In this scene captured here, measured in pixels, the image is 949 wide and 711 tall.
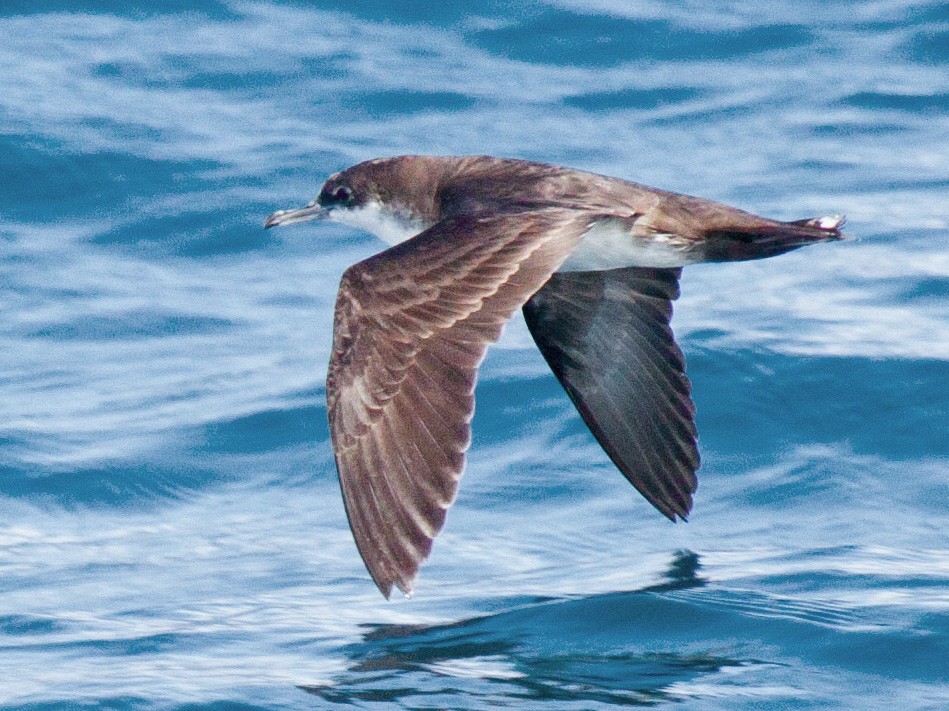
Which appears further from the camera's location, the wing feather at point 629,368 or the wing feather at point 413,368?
the wing feather at point 629,368

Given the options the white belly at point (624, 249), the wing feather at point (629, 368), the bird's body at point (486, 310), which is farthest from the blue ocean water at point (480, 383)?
the white belly at point (624, 249)

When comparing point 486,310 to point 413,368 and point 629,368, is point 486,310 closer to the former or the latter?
point 413,368

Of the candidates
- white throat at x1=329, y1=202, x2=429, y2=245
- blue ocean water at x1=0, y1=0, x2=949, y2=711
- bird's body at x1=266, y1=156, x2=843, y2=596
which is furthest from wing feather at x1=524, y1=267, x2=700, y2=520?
white throat at x1=329, y1=202, x2=429, y2=245

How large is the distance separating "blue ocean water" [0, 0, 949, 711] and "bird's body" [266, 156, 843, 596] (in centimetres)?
49

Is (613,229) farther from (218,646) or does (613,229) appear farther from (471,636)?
(218,646)

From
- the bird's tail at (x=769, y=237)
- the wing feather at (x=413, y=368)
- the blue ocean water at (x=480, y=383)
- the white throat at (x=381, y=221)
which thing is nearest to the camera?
the wing feather at (x=413, y=368)

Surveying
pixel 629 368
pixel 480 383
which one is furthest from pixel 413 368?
pixel 480 383

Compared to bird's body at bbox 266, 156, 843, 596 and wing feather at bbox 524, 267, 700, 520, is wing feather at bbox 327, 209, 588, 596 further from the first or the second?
wing feather at bbox 524, 267, 700, 520

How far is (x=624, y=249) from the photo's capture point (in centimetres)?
670

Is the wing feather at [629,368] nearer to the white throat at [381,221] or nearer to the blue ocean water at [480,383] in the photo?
the blue ocean water at [480,383]

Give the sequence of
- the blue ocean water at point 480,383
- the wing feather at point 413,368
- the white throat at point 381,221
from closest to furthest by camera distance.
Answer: the wing feather at point 413,368
the blue ocean water at point 480,383
the white throat at point 381,221

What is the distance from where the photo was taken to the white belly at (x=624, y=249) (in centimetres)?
662

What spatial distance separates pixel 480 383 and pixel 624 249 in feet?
6.69

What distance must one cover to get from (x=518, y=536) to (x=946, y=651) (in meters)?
2.03
